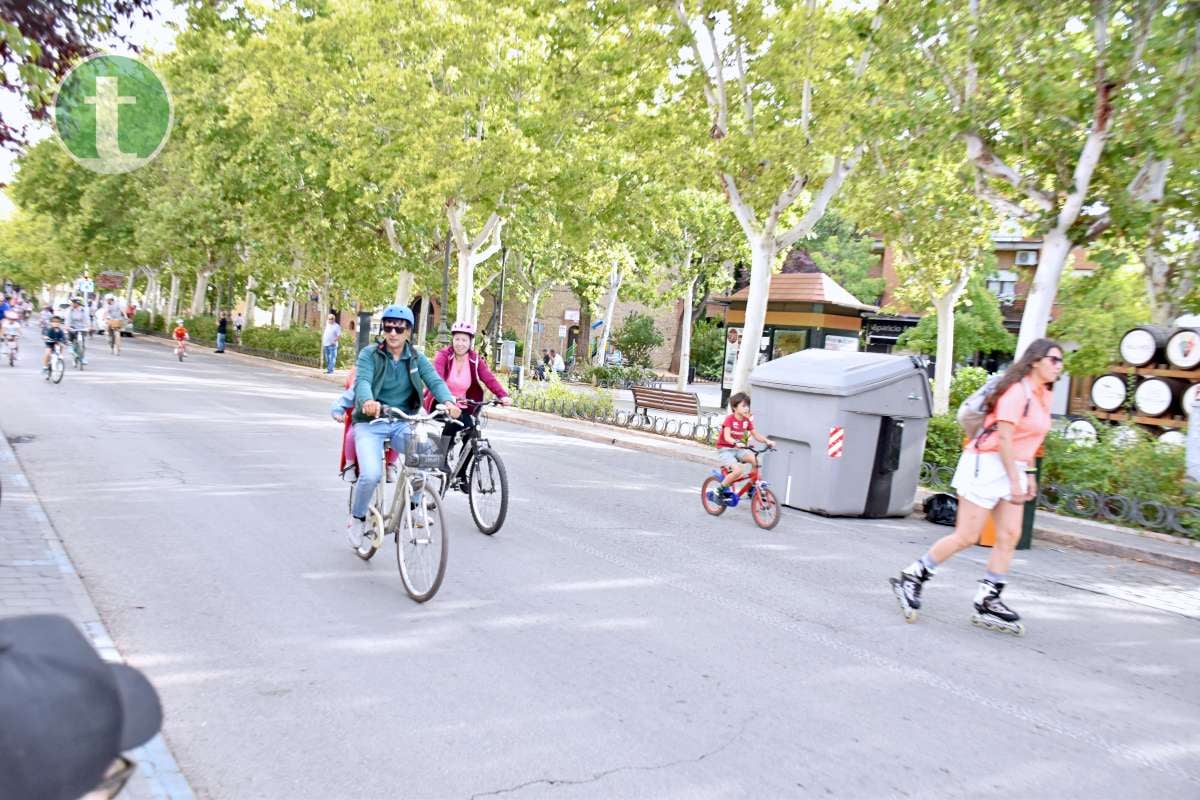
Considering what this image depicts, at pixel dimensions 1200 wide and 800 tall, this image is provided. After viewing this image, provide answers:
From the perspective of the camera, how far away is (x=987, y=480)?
20.5 ft

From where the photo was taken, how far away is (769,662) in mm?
5293

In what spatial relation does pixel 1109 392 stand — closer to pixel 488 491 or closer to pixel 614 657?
pixel 488 491

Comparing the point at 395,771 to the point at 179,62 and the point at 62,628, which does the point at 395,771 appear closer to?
the point at 62,628

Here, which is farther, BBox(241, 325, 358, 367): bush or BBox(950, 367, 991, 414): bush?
BBox(241, 325, 358, 367): bush

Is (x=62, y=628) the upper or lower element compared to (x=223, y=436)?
upper

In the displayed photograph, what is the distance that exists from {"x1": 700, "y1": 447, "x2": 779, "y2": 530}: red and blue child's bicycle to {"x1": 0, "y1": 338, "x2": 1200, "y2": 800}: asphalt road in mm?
216

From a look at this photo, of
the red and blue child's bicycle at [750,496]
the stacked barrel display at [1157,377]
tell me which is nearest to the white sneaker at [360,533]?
the red and blue child's bicycle at [750,496]

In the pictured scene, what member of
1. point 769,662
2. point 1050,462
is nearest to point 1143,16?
point 1050,462

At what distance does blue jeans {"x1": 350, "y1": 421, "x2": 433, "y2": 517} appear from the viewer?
21.4 feet

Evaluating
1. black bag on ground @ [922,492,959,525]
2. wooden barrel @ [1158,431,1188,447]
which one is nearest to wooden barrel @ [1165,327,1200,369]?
wooden barrel @ [1158,431,1188,447]

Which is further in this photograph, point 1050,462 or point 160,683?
point 1050,462

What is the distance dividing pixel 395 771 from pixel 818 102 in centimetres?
1495

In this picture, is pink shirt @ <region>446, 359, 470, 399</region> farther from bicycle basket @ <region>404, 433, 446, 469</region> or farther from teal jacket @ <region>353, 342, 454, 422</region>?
bicycle basket @ <region>404, 433, 446, 469</region>

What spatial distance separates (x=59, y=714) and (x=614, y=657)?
13.3 ft
